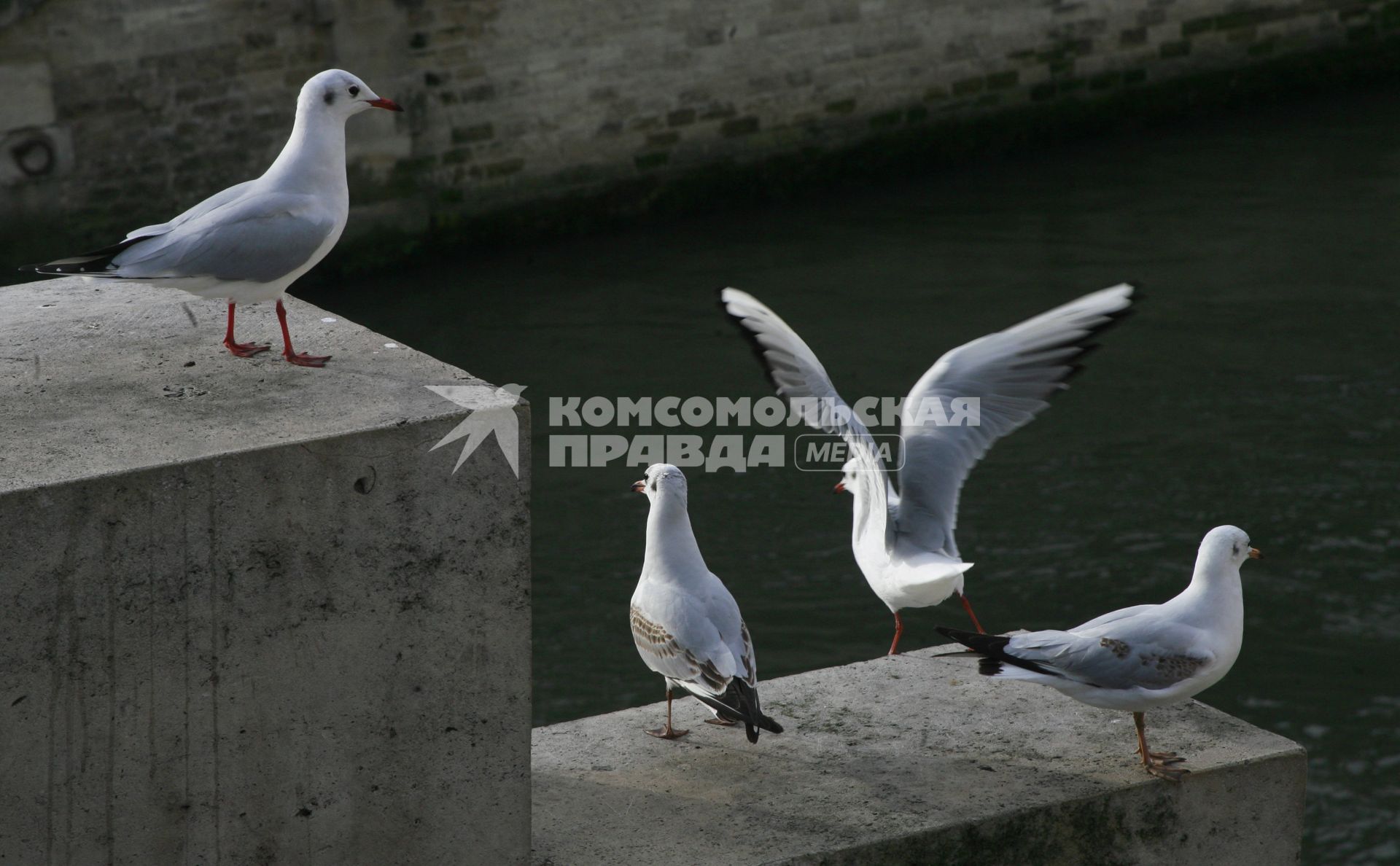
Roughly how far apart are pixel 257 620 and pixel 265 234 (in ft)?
3.19

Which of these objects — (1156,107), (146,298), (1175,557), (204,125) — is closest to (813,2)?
(1156,107)

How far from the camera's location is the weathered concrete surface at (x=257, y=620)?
10.7 feet

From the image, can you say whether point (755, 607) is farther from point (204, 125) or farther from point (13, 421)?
point (204, 125)

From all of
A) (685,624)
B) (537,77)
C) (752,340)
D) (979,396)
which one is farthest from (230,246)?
(537,77)

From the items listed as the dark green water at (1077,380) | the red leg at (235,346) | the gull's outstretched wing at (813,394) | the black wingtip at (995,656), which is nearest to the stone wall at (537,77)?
the dark green water at (1077,380)

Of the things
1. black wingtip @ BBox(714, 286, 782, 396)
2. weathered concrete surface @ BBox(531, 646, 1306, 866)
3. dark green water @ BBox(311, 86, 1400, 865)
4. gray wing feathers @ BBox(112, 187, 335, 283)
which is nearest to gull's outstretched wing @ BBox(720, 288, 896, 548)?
black wingtip @ BBox(714, 286, 782, 396)

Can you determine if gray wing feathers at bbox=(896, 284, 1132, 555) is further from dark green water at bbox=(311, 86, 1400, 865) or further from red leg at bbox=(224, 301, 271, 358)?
dark green water at bbox=(311, 86, 1400, 865)

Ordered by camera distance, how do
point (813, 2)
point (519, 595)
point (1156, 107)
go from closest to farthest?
point (519, 595) < point (813, 2) < point (1156, 107)

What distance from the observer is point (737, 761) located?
175 inches

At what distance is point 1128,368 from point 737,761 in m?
6.87

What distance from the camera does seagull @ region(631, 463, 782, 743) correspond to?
4.21m

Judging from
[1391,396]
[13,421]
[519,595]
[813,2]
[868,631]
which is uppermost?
[813,2]

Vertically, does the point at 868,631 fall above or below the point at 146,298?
below

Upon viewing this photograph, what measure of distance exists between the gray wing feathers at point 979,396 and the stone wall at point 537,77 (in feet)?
26.8
